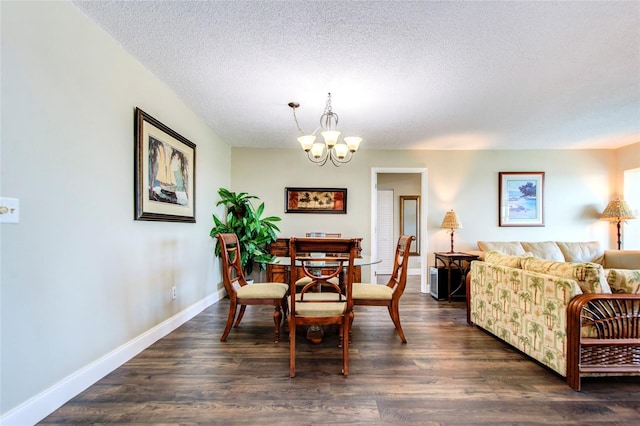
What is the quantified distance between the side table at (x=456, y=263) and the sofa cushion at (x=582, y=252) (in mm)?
1292

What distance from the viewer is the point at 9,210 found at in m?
1.40

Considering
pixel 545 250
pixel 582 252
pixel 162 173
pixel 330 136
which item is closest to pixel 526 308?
pixel 330 136

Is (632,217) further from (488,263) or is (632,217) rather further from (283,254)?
(283,254)

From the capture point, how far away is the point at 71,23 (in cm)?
174

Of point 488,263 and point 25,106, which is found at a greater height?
point 25,106

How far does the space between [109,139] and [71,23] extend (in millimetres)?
678

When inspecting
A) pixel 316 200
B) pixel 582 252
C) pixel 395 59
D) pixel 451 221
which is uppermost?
pixel 395 59

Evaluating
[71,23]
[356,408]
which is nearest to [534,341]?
[356,408]

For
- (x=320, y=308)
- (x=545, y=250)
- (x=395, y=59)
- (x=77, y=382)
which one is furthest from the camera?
(x=545, y=250)

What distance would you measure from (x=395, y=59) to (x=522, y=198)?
3836 millimetres

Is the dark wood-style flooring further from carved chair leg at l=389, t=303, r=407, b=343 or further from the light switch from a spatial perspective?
the light switch

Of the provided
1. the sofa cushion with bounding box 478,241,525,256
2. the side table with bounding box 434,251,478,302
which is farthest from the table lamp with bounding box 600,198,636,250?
the side table with bounding box 434,251,478,302

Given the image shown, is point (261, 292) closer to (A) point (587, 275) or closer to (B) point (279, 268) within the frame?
(B) point (279, 268)

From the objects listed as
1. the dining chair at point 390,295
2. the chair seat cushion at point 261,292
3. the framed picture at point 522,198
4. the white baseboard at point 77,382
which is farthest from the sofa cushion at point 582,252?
the white baseboard at point 77,382
